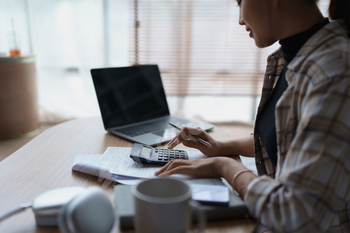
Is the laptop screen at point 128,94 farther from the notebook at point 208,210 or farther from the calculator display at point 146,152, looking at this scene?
the notebook at point 208,210

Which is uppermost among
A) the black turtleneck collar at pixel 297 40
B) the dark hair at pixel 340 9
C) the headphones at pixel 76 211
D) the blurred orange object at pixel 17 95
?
the dark hair at pixel 340 9

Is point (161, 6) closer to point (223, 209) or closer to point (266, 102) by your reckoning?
point (266, 102)

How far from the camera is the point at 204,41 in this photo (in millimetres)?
2787

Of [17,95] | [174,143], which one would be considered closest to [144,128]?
[174,143]

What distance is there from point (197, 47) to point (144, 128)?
179 cm

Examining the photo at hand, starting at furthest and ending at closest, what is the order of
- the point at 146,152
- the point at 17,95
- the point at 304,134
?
the point at 17,95
the point at 146,152
the point at 304,134

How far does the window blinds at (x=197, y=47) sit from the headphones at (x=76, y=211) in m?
2.34

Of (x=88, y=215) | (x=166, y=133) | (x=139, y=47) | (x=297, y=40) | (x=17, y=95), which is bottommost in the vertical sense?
(x=17, y=95)

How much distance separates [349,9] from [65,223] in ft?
2.56

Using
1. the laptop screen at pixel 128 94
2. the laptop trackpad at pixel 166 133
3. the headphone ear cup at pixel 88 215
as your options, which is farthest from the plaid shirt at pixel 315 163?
the laptop screen at pixel 128 94

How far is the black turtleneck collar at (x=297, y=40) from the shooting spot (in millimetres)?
730

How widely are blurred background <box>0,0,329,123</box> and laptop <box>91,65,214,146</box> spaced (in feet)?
4.86

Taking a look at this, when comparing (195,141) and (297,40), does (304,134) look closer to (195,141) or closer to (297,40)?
(297,40)

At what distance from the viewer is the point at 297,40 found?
0.75m
